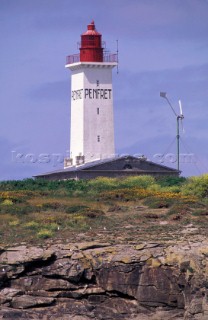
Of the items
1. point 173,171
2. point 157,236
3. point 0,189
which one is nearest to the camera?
point 157,236

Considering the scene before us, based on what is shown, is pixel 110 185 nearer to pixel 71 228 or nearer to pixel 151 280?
pixel 71 228

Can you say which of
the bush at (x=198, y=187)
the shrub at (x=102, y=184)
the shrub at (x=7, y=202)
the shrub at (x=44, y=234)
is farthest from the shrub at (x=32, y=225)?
the shrub at (x=102, y=184)

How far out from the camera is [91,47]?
91.4 m

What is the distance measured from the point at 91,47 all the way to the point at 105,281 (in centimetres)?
3476

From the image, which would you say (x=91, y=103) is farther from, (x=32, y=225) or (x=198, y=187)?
(x=32, y=225)

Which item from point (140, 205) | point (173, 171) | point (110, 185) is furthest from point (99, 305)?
point (173, 171)

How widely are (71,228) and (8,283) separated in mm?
5699

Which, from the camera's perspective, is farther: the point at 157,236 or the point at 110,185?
the point at 110,185

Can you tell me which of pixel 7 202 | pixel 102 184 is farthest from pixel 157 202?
pixel 102 184

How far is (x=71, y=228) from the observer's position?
209ft

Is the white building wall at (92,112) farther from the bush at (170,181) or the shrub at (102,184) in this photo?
the shrub at (102,184)

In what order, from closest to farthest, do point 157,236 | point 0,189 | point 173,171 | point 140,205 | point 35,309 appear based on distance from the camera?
1. point 35,309
2. point 157,236
3. point 140,205
4. point 0,189
5. point 173,171

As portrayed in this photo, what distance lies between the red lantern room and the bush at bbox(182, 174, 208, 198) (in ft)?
59.4

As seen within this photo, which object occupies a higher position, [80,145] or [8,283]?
[80,145]
